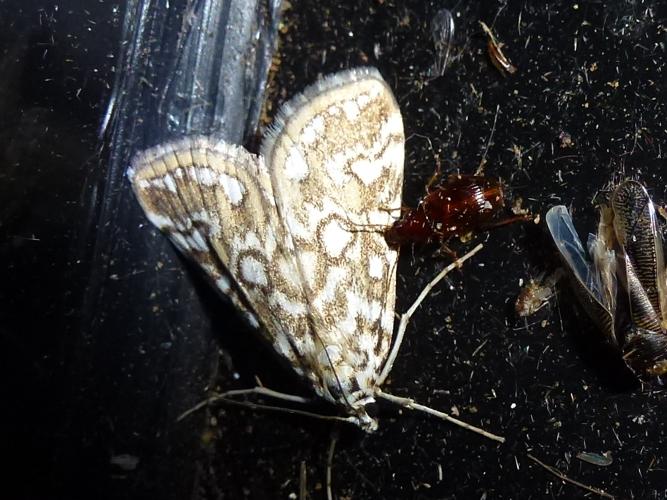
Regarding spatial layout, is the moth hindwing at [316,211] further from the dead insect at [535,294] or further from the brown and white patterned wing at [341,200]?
the dead insect at [535,294]

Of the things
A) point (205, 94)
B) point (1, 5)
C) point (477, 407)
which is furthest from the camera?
point (205, 94)

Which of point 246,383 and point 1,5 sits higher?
point 1,5

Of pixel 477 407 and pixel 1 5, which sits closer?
pixel 1 5

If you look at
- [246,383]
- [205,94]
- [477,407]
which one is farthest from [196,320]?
[477,407]

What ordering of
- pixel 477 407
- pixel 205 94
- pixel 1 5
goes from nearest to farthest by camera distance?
pixel 1 5, pixel 477 407, pixel 205 94

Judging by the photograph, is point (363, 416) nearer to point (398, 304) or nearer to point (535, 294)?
point (398, 304)

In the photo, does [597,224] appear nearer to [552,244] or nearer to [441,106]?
[552,244]

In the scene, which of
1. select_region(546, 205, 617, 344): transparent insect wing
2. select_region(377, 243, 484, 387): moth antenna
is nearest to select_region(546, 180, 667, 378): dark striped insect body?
select_region(546, 205, 617, 344): transparent insect wing
